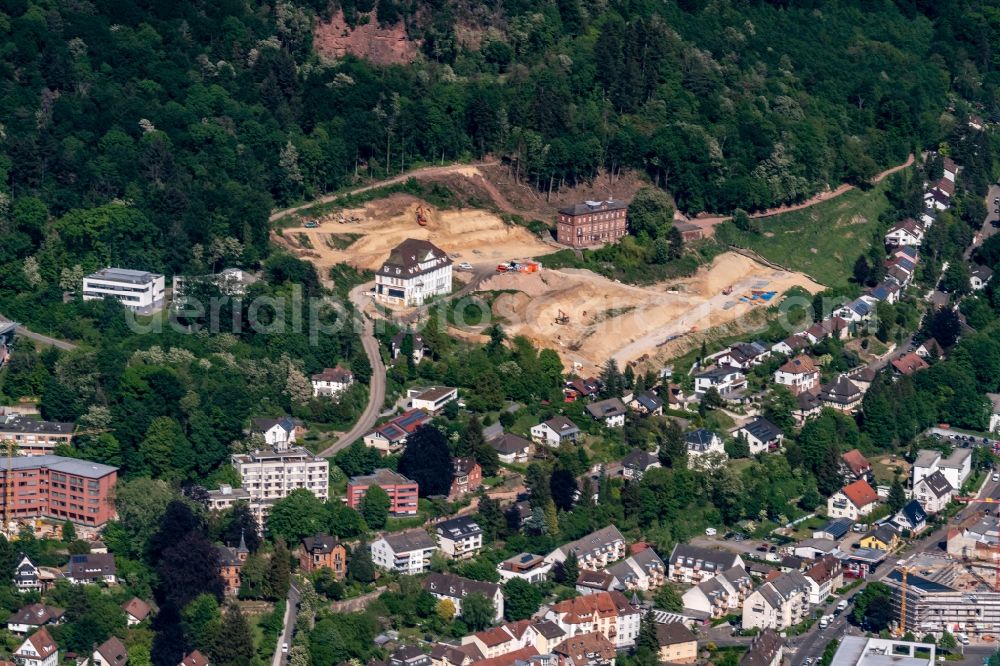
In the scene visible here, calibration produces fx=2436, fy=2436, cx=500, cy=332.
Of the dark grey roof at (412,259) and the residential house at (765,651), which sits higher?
the dark grey roof at (412,259)

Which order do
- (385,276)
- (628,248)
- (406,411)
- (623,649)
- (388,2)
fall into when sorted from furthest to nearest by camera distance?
(388,2), (628,248), (385,276), (406,411), (623,649)

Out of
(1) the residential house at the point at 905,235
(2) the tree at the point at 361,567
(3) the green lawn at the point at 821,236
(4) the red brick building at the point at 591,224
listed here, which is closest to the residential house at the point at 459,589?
(2) the tree at the point at 361,567

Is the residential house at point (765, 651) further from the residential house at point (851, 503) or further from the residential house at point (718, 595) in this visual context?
the residential house at point (851, 503)

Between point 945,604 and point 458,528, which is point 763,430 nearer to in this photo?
point 945,604

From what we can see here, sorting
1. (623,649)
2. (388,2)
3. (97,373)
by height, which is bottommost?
(623,649)

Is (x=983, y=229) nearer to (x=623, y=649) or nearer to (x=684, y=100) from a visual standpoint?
(x=684, y=100)

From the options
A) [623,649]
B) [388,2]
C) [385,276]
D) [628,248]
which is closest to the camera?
[623,649]

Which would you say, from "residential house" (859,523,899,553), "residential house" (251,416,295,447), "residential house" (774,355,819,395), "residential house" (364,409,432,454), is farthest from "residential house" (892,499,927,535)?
"residential house" (251,416,295,447)

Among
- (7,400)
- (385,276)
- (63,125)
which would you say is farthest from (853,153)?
(7,400)
